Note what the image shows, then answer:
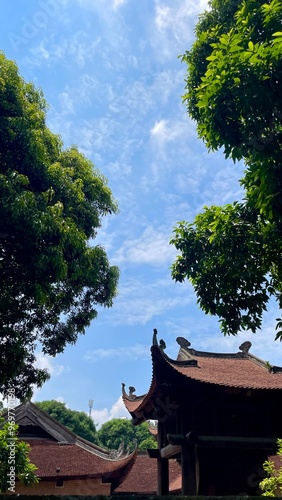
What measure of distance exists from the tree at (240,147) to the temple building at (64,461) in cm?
1261

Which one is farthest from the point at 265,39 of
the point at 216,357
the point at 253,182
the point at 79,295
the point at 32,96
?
the point at 216,357

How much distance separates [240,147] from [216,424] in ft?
30.3

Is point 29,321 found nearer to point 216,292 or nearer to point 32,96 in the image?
point 216,292

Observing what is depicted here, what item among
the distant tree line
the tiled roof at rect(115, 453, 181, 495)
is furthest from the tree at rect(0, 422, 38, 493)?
the distant tree line

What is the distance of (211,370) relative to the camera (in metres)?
17.3

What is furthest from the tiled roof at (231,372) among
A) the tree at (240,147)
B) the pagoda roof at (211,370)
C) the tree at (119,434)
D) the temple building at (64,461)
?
the tree at (119,434)

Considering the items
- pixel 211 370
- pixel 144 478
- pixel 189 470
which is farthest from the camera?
pixel 144 478

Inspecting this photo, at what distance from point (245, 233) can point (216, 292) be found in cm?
153

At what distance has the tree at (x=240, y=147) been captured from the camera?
7.43m

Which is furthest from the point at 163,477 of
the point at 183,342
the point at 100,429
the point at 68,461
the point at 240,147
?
the point at 100,429

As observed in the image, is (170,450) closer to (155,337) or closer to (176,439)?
(176,439)

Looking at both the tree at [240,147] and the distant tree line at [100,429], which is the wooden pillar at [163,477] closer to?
the tree at [240,147]

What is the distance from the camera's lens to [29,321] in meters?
11.0

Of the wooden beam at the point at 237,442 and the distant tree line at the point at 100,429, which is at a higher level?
the distant tree line at the point at 100,429
